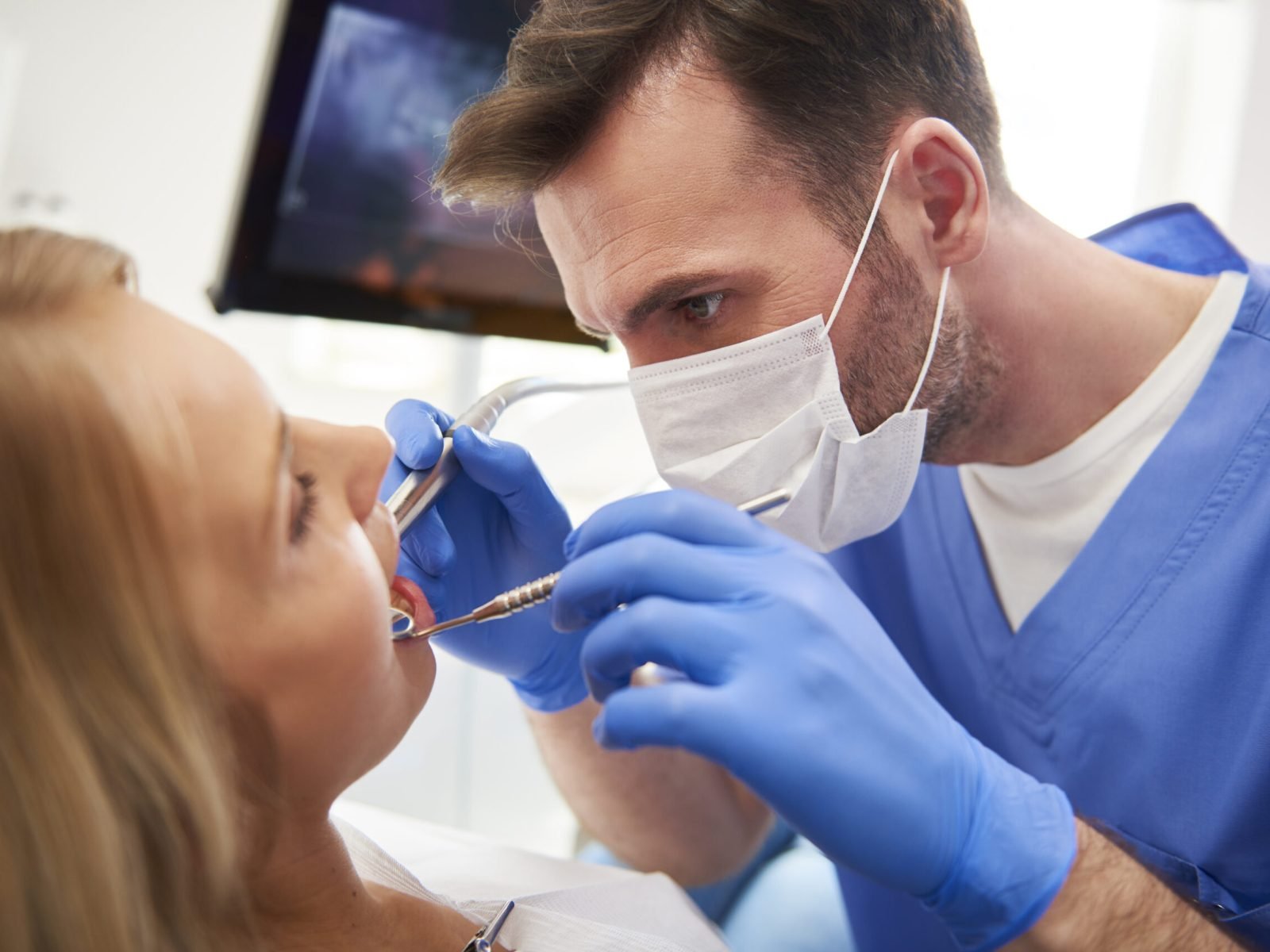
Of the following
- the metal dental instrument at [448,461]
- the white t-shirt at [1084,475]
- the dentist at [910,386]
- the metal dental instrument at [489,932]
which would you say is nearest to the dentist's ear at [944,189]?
the dentist at [910,386]

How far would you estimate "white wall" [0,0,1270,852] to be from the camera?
191 centimetres

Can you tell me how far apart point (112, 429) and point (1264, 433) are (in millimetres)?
1202

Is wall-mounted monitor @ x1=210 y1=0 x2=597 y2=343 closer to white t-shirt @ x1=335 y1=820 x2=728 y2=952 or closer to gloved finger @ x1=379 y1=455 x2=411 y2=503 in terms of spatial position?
gloved finger @ x1=379 y1=455 x2=411 y2=503

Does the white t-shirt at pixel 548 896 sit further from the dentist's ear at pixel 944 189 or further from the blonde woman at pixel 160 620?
the dentist's ear at pixel 944 189

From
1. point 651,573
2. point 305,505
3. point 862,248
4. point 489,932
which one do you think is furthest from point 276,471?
point 862,248

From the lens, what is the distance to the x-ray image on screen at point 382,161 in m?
1.54

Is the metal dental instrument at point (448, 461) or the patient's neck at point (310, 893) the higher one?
Result: the metal dental instrument at point (448, 461)

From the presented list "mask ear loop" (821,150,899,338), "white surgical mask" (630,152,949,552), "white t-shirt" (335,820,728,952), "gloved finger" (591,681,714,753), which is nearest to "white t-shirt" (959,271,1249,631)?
"white surgical mask" (630,152,949,552)

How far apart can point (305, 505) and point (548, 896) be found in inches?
21.9

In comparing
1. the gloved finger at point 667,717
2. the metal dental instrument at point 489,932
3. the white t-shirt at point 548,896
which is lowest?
the white t-shirt at point 548,896

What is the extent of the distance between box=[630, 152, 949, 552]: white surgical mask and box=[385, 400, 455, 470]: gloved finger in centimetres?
25

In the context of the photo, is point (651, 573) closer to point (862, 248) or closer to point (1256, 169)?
point (862, 248)

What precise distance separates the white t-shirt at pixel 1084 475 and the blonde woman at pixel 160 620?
89 cm

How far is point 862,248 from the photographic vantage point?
118 centimetres
